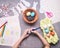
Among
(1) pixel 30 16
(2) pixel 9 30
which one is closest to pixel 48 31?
(1) pixel 30 16

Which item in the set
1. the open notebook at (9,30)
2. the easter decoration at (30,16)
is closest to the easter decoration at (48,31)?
the easter decoration at (30,16)

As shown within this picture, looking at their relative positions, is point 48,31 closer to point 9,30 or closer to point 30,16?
point 30,16

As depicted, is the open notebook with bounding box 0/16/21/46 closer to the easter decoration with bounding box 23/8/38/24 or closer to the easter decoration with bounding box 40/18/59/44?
the easter decoration with bounding box 23/8/38/24

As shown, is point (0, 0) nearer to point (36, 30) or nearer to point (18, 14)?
point (18, 14)

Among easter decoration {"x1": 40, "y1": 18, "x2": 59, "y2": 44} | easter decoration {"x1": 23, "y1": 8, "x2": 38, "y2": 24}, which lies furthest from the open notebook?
easter decoration {"x1": 40, "y1": 18, "x2": 59, "y2": 44}

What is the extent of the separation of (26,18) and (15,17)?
0.09 m

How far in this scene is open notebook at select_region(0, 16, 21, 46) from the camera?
1.28m

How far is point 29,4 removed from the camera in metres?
1.33

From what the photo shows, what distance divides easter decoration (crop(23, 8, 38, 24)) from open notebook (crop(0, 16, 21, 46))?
68 millimetres

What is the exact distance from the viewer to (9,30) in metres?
1.30

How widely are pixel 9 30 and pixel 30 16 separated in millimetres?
178

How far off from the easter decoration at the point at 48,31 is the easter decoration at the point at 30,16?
0.19ft

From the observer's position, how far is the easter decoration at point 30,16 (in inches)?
50.4

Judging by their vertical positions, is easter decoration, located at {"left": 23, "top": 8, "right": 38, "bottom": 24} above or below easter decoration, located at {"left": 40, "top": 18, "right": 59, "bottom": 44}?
above
